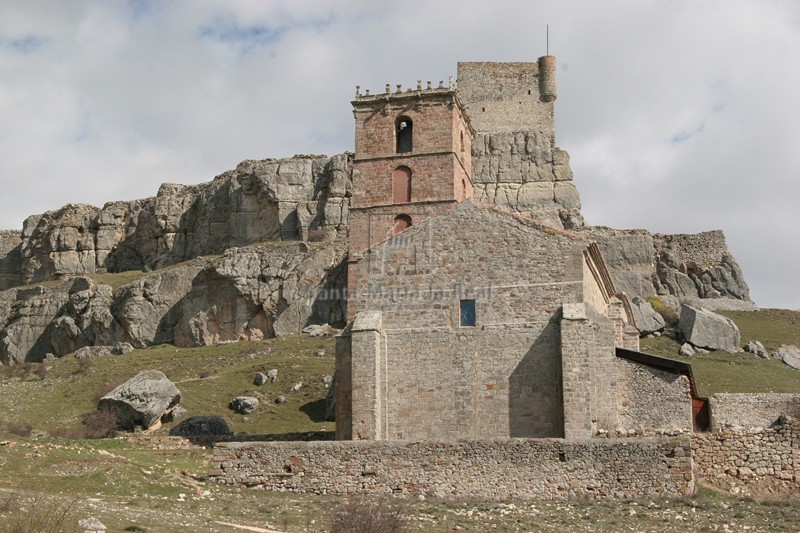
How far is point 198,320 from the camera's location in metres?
67.2

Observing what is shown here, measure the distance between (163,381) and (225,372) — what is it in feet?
37.4

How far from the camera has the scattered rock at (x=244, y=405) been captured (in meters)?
44.5

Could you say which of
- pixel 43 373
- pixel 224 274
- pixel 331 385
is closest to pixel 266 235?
pixel 224 274

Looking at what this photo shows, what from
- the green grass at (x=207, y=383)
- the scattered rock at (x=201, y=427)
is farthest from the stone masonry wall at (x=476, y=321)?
the green grass at (x=207, y=383)

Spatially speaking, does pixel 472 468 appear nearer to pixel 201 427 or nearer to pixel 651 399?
pixel 651 399

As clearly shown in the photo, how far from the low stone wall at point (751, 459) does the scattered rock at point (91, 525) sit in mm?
12328

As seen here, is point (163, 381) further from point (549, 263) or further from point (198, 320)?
point (198, 320)

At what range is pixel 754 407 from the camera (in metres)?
34.0

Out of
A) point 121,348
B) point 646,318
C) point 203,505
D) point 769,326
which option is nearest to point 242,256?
point 121,348

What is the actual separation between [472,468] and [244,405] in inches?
987

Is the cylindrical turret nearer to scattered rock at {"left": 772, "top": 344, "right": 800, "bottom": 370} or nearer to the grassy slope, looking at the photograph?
scattered rock at {"left": 772, "top": 344, "right": 800, "bottom": 370}

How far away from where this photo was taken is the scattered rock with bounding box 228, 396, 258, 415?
146 ft

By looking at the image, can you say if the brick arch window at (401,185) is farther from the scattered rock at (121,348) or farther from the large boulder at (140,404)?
the scattered rock at (121,348)

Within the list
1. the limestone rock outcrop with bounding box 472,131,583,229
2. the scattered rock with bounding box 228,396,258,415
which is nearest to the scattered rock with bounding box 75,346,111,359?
the scattered rock with bounding box 228,396,258,415
